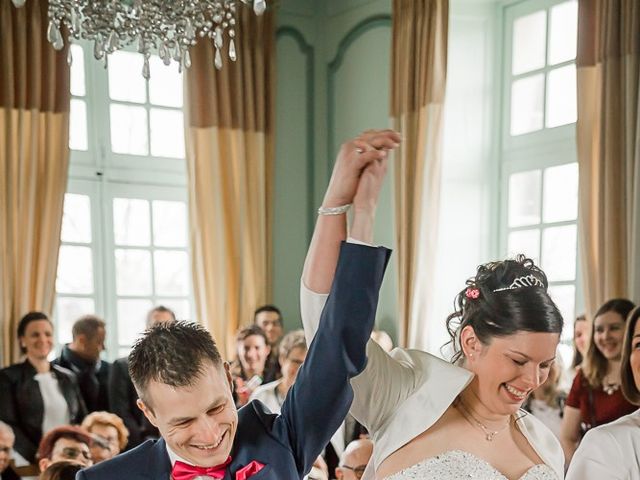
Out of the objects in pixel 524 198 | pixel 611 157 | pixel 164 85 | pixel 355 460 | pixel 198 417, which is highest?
pixel 164 85

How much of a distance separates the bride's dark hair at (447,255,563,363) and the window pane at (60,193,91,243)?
4.75 meters

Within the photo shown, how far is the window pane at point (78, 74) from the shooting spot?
20.3 feet

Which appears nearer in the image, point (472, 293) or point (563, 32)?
point (472, 293)

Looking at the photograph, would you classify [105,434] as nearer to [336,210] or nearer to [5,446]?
[5,446]

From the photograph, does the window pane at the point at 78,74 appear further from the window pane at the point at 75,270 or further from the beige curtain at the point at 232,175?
the window pane at the point at 75,270

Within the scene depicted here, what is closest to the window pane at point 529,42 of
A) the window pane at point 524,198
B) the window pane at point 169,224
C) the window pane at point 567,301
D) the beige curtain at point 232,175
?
the window pane at point 524,198

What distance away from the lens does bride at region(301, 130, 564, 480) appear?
165 centimetres

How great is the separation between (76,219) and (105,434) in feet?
8.32

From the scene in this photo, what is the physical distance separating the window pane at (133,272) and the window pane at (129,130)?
75cm

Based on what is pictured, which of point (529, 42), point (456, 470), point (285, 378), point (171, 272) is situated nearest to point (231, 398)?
point (456, 470)

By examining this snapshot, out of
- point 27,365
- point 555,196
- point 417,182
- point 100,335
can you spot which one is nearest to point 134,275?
point 100,335

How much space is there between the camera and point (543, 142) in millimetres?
5598

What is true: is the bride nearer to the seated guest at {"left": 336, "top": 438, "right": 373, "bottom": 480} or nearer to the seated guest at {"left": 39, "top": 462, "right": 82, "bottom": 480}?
the seated guest at {"left": 39, "top": 462, "right": 82, "bottom": 480}

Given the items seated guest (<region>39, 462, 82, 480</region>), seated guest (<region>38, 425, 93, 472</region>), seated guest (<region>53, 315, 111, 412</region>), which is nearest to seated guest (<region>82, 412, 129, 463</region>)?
seated guest (<region>38, 425, 93, 472</region>)
